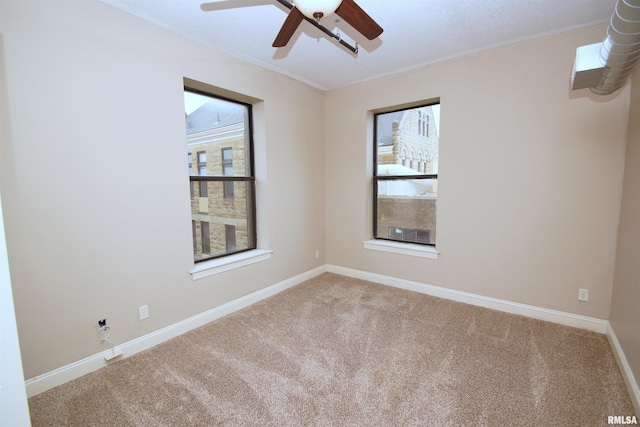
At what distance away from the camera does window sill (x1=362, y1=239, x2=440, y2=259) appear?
3.36 meters

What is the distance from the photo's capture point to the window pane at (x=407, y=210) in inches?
137

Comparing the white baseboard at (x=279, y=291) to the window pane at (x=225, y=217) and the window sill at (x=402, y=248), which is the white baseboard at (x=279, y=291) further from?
the window pane at (x=225, y=217)

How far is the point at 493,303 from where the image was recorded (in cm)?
299

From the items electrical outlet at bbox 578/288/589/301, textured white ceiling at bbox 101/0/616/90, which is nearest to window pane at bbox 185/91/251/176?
textured white ceiling at bbox 101/0/616/90

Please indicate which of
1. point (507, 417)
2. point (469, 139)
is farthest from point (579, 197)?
point (507, 417)

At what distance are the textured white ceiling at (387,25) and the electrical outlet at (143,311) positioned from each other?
2.25m

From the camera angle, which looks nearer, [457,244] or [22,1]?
[22,1]

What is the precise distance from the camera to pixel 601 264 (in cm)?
247

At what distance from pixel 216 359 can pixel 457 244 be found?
2.59 m

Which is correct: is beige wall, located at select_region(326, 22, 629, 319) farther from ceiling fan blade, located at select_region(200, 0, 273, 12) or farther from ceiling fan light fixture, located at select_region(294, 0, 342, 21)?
ceiling fan light fixture, located at select_region(294, 0, 342, 21)

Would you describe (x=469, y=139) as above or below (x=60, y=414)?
above

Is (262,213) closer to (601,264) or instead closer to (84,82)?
(84,82)

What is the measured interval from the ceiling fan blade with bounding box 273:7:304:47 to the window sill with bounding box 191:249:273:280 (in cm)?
201

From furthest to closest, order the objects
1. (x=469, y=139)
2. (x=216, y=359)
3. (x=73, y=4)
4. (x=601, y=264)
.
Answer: (x=469, y=139)
(x=601, y=264)
(x=216, y=359)
(x=73, y=4)
